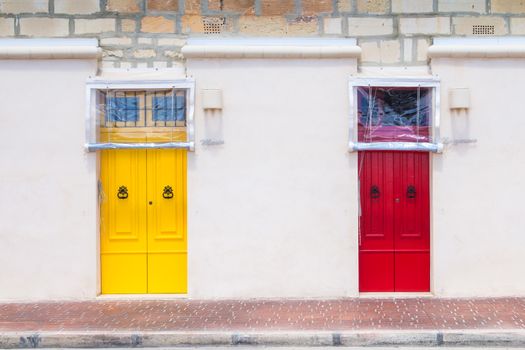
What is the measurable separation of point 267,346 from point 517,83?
524cm

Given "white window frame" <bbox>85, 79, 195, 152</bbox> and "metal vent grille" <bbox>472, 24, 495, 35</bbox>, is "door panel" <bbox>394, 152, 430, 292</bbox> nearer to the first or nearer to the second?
"metal vent grille" <bbox>472, 24, 495, 35</bbox>

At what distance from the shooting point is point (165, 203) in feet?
35.6

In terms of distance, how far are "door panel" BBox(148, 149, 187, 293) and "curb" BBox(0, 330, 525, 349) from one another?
7.43 ft

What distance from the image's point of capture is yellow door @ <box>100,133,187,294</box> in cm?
1086

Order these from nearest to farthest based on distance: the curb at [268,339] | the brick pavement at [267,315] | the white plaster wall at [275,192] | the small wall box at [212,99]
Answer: the curb at [268,339] → the brick pavement at [267,315] → the small wall box at [212,99] → the white plaster wall at [275,192]

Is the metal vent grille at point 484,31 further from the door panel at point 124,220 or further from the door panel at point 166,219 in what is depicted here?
the door panel at point 124,220

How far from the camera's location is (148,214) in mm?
10859

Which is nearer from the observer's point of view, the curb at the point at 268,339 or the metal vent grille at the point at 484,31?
the curb at the point at 268,339

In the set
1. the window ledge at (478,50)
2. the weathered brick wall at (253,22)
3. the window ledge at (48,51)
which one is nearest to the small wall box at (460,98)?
the window ledge at (478,50)

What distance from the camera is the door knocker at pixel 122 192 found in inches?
428

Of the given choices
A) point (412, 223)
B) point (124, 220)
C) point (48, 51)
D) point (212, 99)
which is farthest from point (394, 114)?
point (48, 51)

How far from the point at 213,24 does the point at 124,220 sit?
3.06 meters

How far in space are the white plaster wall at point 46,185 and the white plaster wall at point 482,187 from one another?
493 centimetres

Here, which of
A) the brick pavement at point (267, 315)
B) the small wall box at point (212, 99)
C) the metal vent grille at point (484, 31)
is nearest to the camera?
the brick pavement at point (267, 315)
